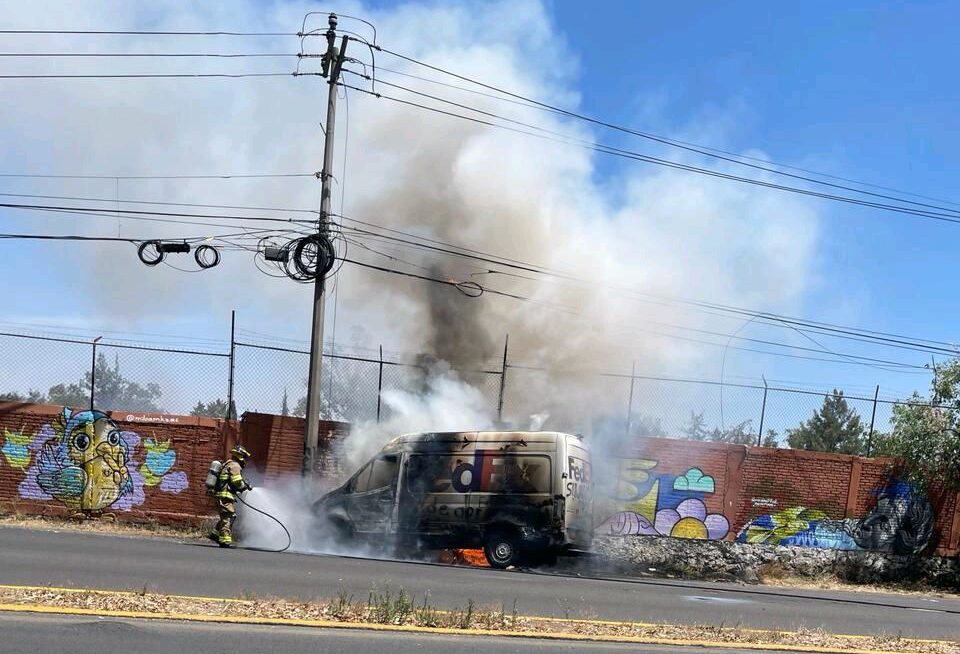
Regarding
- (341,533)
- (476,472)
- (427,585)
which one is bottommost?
(341,533)

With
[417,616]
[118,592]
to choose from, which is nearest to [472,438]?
[417,616]

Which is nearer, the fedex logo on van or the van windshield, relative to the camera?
the fedex logo on van

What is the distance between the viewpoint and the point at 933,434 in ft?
61.9

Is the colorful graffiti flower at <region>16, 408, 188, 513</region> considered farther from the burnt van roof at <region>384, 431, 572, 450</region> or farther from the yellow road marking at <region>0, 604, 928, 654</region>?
the yellow road marking at <region>0, 604, 928, 654</region>

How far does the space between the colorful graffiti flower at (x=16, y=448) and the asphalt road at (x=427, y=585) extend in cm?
448

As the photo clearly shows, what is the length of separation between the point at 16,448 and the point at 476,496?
9371 millimetres

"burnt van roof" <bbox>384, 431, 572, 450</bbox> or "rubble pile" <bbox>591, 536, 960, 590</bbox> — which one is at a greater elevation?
"burnt van roof" <bbox>384, 431, 572, 450</bbox>

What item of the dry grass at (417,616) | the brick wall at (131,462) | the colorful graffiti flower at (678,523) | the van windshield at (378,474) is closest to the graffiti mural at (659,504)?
the colorful graffiti flower at (678,523)

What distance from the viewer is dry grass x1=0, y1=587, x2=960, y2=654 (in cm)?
756

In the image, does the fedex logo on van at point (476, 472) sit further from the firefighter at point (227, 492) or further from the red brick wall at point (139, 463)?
the red brick wall at point (139, 463)

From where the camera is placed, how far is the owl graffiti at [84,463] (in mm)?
17531

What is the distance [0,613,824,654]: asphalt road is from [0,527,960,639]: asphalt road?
1513 millimetres

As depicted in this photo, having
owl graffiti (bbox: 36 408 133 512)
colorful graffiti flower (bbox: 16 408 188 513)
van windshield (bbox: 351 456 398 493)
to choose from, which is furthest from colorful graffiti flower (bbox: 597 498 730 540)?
owl graffiti (bbox: 36 408 133 512)

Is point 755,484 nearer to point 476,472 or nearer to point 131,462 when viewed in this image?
point 476,472
